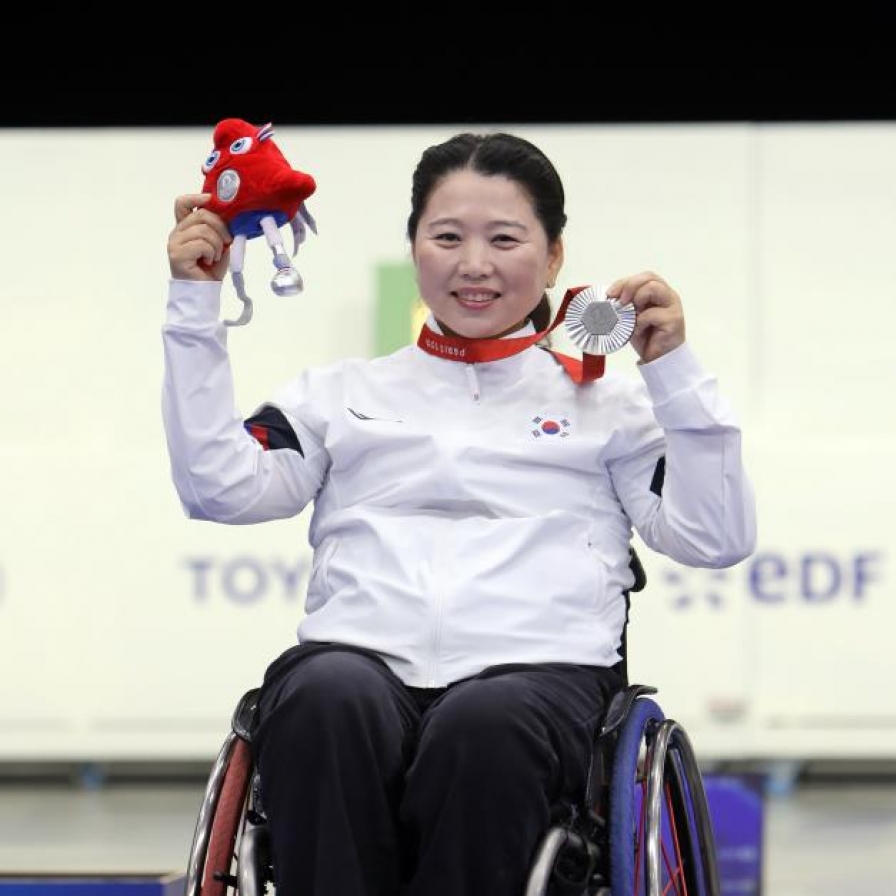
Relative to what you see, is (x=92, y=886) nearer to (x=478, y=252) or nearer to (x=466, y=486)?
(x=466, y=486)

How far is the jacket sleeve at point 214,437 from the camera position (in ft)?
5.90

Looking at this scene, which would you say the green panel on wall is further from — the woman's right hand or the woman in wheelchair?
the woman's right hand

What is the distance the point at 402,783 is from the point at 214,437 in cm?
44

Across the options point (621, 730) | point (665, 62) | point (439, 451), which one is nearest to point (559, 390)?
point (439, 451)

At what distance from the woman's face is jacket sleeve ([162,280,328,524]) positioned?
23 cm

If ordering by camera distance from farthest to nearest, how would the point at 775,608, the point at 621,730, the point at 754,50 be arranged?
1. the point at 754,50
2. the point at 775,608
3. the point at 621,730

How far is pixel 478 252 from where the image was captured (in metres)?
1.90

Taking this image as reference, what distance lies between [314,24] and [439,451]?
3.02m

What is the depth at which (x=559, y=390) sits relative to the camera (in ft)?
6.37

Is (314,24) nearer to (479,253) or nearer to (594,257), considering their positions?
(594,257)

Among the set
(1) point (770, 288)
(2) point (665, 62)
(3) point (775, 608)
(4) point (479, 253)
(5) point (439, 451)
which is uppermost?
(2) point (665, 62)

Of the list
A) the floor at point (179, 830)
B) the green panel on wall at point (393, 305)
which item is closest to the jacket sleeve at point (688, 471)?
the floor at point (179, 830)

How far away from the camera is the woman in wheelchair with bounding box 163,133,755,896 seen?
61.6 inches

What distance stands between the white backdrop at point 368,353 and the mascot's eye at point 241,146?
2.42 m
